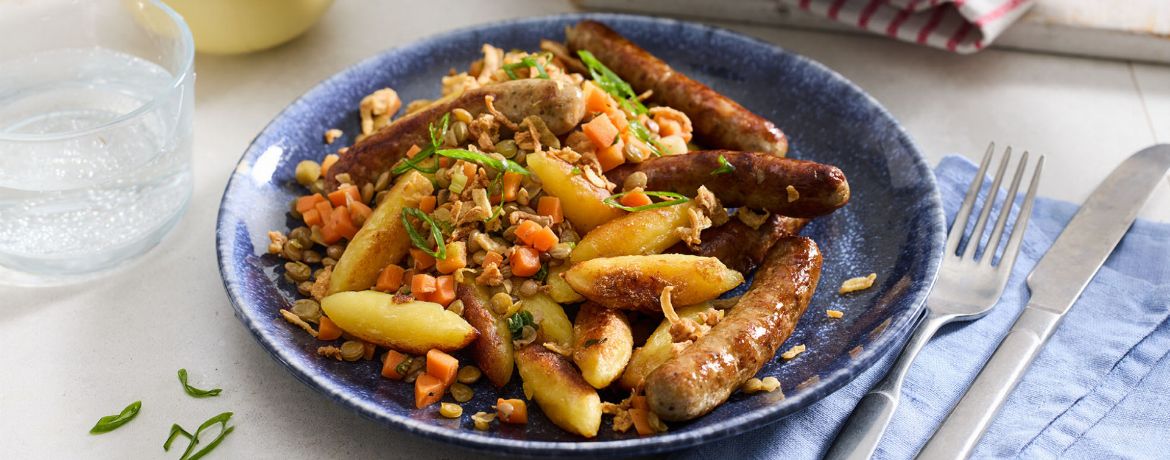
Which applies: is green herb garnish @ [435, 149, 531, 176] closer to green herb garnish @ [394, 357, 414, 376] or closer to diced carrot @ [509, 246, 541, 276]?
diced carrot @ [509, 246, 541, 276]

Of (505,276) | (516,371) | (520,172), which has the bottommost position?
(516,371)

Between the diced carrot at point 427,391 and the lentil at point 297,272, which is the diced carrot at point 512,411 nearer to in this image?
the diced carrot at point 427,391

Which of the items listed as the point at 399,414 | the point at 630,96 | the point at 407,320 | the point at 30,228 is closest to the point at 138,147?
the point at 30,228

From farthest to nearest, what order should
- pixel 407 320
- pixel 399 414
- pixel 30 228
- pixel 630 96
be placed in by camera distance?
pixel 630 96
pixel 30 228
pixel 407 320
pixel 399 414

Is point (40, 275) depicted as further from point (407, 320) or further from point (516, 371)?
point (516, 371)

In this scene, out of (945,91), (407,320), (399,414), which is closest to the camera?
(399,414)

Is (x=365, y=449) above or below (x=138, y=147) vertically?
below

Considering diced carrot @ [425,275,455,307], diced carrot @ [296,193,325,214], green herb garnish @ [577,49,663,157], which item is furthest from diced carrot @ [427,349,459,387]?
green herb garnish @ [577,49,663,157]
